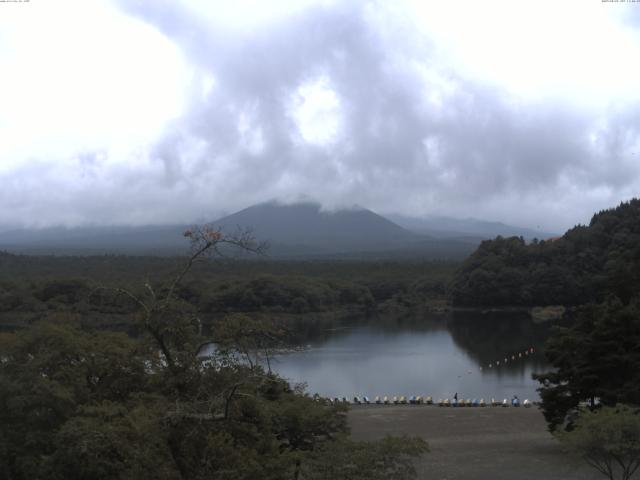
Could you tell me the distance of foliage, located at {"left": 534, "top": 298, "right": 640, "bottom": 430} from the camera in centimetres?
1487

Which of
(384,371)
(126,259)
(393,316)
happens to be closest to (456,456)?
(384,371)

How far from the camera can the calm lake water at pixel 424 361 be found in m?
28.6

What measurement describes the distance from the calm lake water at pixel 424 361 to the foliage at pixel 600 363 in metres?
10.8

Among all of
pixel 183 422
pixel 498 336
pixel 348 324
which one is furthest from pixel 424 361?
pixel 183 422

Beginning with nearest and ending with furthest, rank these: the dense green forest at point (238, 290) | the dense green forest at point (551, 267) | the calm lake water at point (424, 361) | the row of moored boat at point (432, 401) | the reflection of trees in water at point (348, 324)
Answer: the row of moored boat at point (432, 401), the calm lake water at point (424, 361), the reflection of trees in water at point (348, 324), the dense green forest at point (238, 290), the dense green forest at point (551, 267)

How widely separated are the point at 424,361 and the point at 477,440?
57.5 feet

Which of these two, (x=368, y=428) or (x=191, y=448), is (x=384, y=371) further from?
(x=191, y=448)

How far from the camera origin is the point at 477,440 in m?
17.5

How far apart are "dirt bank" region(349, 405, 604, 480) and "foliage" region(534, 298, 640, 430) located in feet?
3.90

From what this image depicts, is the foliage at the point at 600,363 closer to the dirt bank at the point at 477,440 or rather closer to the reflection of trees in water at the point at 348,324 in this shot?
the dirt bank at the point at 477,440

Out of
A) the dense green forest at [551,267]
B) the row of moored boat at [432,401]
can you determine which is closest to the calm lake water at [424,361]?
the row of moored boat at [432,401]

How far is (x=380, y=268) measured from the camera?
253ft

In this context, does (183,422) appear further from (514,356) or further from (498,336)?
(498,336)

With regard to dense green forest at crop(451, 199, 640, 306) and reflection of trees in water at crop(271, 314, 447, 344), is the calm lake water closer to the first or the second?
reflection of trees in water at crop(271, 314, 447, 344)
